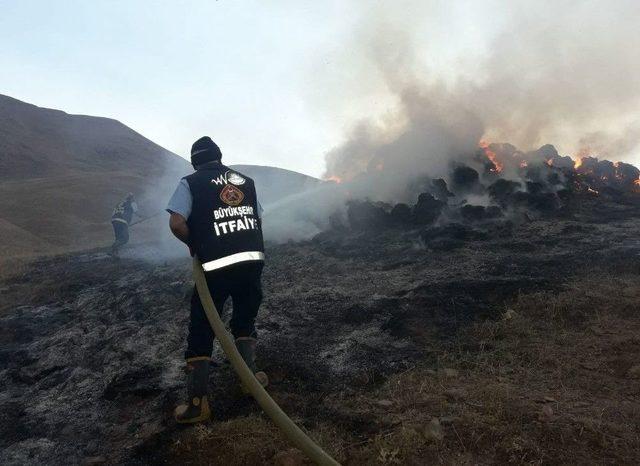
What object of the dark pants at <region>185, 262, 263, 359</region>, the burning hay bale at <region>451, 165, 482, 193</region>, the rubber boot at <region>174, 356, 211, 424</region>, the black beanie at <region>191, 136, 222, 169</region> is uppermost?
the burning hay bale at <region>451, 165, 482, 193</region>

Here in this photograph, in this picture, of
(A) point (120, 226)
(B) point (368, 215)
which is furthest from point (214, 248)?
(A) point (120, 226)

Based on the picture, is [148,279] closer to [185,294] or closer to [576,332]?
[185,294]

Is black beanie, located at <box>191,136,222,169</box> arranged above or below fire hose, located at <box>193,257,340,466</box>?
above

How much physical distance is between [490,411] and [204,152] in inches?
114

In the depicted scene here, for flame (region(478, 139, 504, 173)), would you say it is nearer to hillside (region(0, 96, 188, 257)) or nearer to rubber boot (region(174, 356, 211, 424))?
rubber boot (region(174, 356, 211, 424))

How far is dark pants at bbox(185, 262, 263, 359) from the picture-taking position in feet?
10.9

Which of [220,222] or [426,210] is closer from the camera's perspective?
[220,222]

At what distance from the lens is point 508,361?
360cm

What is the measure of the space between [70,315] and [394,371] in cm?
551

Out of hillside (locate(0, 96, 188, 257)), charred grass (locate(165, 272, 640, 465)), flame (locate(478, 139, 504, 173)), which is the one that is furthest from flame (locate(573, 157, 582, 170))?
hillside (locate(0, 96, 188, 257))

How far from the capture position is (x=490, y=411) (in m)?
2.79

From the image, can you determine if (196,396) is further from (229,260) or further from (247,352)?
(229,260)

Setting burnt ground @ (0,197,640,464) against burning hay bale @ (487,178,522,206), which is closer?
burnt ground @ (0,197,640,464)

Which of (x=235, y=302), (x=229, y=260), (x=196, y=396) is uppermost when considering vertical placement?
(x=229, y=260)
